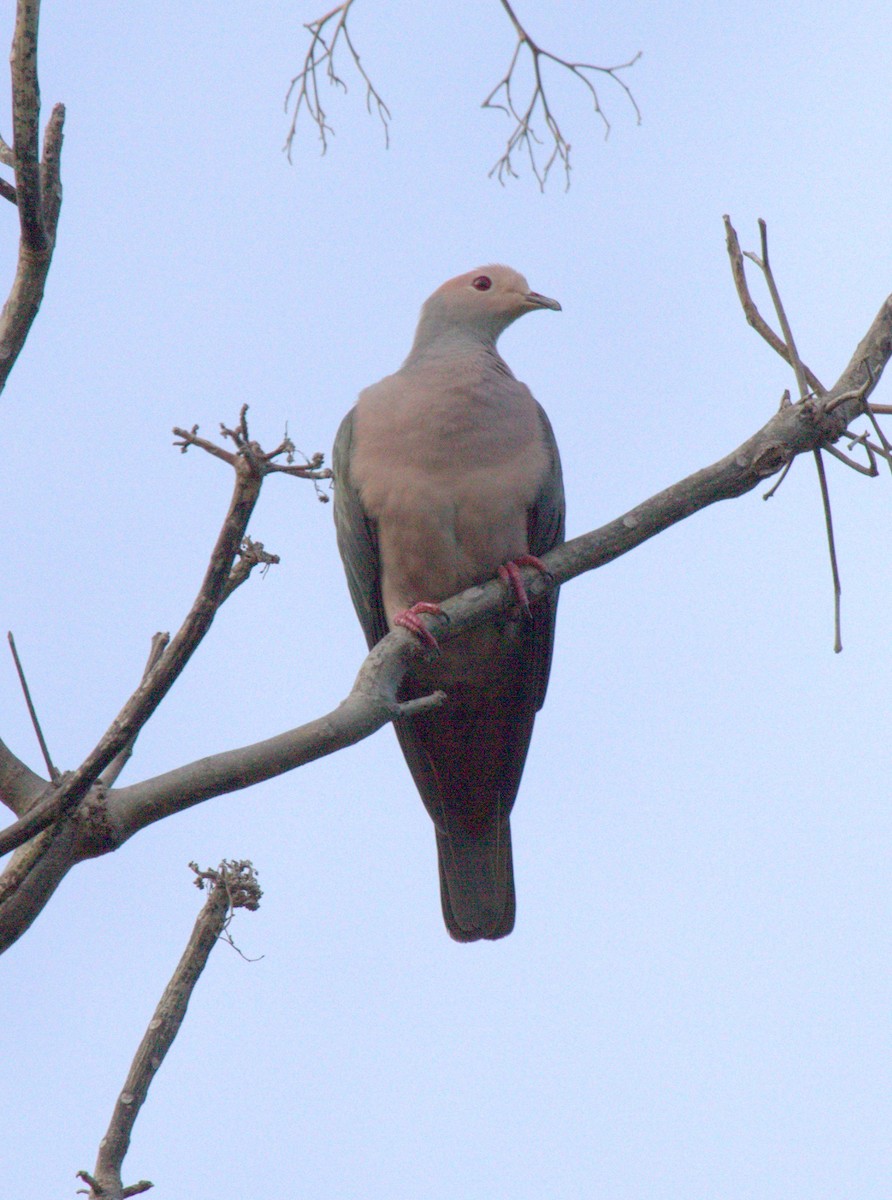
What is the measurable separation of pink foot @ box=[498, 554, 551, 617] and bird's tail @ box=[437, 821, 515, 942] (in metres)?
1.08

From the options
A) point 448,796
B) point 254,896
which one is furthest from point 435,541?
point 254,896

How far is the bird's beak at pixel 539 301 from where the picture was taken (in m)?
5.22

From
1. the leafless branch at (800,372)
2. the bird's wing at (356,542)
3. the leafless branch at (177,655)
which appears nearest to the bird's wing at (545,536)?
the bird's wing at (356,542)

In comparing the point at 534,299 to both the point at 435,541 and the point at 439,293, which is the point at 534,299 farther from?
the point at 435,541

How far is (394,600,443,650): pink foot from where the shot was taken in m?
3.71

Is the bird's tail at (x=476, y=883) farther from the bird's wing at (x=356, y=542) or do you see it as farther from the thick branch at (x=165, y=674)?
the thick branch at (x=165, y=674)

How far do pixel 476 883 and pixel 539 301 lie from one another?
2.25m

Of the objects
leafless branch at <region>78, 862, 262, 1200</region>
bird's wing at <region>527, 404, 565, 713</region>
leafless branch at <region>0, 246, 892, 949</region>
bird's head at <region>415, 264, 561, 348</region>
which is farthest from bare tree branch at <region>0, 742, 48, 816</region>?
bird's head at <region>415, 264, 561, 348</region>

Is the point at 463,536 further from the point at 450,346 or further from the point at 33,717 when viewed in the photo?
the point at 33,717

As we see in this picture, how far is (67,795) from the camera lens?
239cm

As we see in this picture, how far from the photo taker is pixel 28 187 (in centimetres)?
257

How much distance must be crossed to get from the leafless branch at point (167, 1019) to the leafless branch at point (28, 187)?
1.33m

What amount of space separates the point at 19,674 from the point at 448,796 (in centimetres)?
256

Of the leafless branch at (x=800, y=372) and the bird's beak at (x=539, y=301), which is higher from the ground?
the bird's beak at (x=539, y=301)
